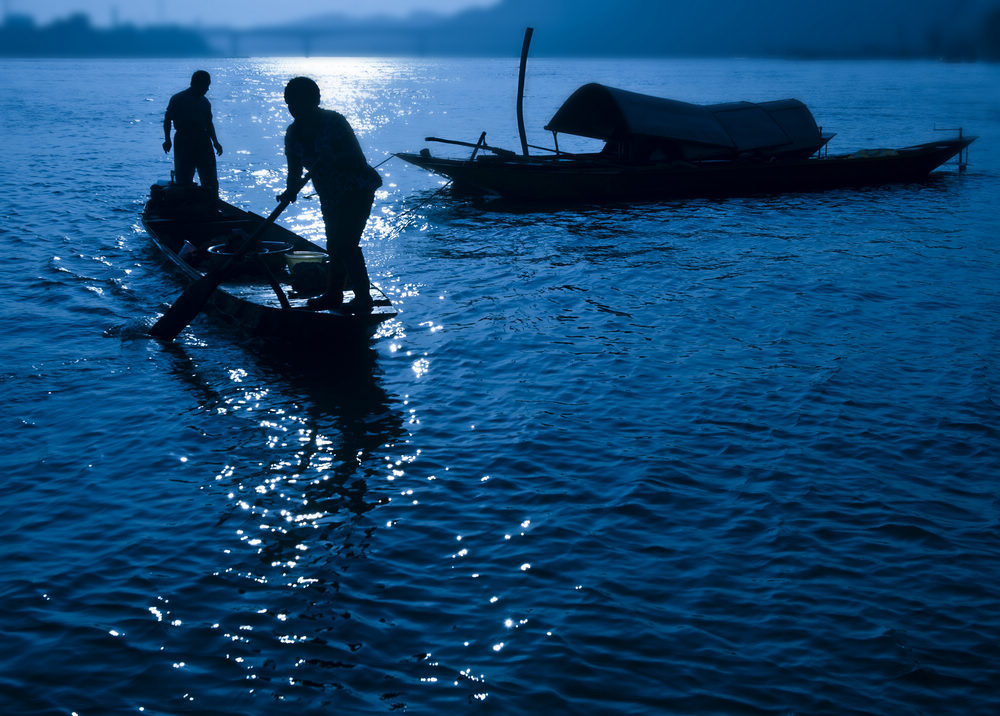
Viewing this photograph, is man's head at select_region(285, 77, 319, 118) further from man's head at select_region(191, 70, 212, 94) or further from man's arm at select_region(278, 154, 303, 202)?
man's head at select_region(191, 70, 212, 94)

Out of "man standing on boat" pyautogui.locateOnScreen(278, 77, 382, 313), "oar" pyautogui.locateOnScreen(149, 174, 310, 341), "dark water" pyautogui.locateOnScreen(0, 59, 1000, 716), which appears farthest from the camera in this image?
"oar" pyautogui.locateOnScreen(149, 174, 310, 341)

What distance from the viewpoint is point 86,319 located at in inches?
495

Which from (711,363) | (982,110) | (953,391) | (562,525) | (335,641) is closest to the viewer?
(335,641)

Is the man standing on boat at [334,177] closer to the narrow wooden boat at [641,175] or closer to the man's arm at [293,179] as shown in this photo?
the man's arm at [293,179]

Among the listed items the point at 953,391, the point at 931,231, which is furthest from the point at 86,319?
the point at 931,231

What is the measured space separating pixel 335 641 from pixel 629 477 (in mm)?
3294

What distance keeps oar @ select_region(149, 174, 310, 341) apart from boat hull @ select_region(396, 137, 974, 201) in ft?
39.0

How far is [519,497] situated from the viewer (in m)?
7.54

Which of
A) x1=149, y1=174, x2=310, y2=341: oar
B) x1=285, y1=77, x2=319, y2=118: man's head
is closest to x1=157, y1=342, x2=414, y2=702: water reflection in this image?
x1=149, y1=174, x2=310, y2=341: oar

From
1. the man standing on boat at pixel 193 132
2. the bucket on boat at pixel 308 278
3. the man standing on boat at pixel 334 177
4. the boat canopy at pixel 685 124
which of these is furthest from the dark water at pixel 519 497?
the boat canopy at pixel 685 124

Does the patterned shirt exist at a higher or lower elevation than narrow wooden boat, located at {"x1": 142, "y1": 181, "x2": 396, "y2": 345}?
higher

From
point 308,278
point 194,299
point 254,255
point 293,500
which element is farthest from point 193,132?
point 293,500

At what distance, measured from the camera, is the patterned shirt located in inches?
378

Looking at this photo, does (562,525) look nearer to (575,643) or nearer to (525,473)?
(525,473)
